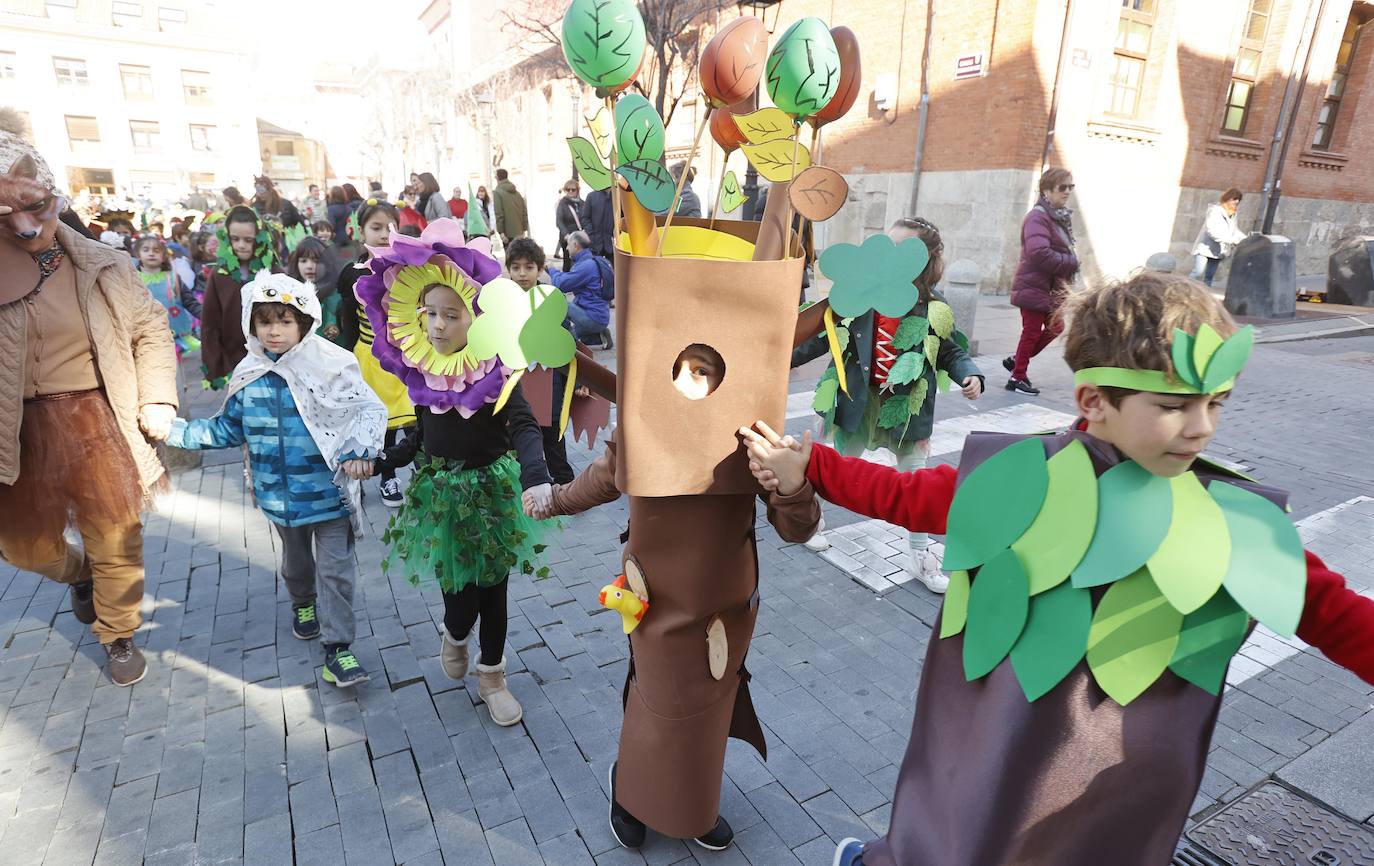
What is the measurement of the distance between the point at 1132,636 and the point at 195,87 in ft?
189

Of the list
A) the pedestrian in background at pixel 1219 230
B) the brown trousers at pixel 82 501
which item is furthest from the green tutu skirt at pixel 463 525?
the pedestrian in background at pixel 1219 230

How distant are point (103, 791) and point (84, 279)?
1.84 metres

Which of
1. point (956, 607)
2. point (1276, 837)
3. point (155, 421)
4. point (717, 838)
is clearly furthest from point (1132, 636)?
point (155, 421)

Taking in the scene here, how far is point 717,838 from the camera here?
237 cm

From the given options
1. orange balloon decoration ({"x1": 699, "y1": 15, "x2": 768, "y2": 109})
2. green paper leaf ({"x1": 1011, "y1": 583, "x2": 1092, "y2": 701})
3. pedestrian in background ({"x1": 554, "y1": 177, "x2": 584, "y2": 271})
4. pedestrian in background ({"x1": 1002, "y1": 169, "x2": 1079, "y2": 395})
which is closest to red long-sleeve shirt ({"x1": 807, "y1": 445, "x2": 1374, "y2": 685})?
green paper leaf ({"x1": 1011, "y1": 583, "x2": 1092, "y2": 701})

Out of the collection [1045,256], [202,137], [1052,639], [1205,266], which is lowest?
[1052,639]

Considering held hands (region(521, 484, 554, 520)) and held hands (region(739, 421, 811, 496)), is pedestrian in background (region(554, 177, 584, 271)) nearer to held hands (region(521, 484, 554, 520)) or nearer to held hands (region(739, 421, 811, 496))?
held hands (region(521, 484, 554, 520))

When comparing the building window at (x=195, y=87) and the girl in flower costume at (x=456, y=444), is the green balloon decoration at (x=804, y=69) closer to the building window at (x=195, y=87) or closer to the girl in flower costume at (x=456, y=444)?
the girl in flower costume at (x=456, y=444)

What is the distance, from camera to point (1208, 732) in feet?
4.79

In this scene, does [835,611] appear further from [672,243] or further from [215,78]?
[215,78]

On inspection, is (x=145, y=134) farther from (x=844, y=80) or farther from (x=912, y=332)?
(x=844, y=80)

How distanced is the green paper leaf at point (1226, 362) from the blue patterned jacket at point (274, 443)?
2922 mm

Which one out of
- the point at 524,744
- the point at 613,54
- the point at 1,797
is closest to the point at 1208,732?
the point at 613,54

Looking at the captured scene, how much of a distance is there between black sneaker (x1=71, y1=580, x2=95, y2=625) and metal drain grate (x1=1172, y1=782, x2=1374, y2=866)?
14.5 ft
